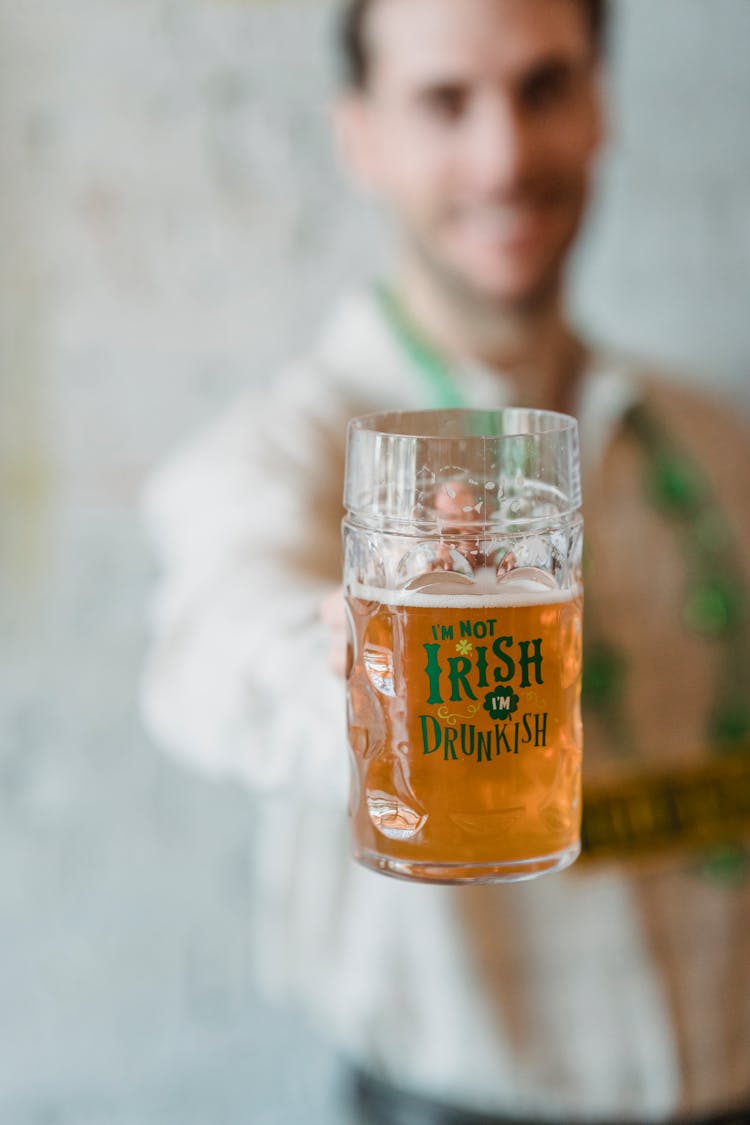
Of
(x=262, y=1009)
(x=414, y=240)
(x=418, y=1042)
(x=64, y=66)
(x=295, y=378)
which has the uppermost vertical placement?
(x=64, y=66)

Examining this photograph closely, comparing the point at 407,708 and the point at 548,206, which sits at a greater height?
the point at 548,206

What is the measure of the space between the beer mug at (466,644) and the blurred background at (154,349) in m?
1.08

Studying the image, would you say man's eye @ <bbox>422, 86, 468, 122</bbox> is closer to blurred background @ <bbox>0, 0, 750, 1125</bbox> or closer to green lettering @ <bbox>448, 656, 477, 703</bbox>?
blurred background @ <bbox>0, 0, 750, 1125</bbox>

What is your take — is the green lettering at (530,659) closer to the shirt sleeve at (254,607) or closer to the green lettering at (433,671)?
the green lettering at (433,671)

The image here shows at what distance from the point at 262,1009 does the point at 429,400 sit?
3.02ft

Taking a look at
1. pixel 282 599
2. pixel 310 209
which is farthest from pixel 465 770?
pixel 310 209

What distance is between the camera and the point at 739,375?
1850 millimetres

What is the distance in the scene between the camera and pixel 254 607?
0.95m

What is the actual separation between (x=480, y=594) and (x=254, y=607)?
1.06 feet

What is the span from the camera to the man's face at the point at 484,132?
1482 millimetres

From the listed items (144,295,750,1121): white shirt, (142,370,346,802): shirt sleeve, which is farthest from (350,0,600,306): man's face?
(142,370,346,802): shirt sleeve

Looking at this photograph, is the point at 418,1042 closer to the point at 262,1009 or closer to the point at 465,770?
the point at 262,1009

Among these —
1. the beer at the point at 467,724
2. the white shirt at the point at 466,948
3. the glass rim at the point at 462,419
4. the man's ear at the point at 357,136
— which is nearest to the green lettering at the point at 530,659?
the beer at the point at 467,724

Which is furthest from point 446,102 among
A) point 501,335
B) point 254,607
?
point 254,607
